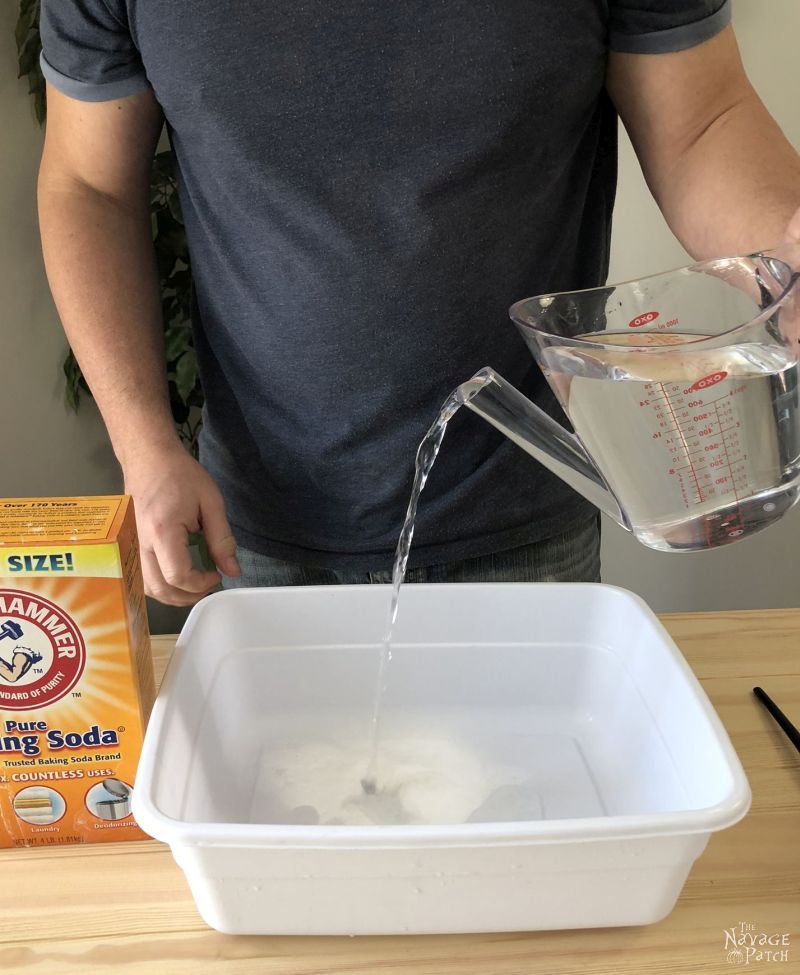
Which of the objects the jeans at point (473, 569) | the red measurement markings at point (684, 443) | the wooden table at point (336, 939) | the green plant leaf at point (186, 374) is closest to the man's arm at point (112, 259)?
the jeans at point (473, 569)

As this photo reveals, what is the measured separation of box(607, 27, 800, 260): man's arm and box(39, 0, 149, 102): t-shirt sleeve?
40 centimetres

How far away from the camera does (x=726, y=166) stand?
0.76 m

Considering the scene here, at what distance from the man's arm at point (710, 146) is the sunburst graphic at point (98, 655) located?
0.52 m

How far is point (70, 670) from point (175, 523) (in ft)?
0.55

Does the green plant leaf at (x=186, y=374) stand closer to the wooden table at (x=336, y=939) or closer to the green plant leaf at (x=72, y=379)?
the green plant leaf at (x=72, y=379)

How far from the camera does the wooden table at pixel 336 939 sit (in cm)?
54

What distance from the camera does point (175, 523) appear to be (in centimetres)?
73

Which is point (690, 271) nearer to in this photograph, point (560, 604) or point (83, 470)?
point (560, 604)

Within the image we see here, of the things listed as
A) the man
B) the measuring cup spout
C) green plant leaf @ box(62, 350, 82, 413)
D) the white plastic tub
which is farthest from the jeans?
green plant leaf @ box(62, 350, 82, 413)

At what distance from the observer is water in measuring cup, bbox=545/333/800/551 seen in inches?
20.1

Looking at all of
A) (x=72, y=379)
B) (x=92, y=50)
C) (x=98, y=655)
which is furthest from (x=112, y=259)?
(x=72, y=379)

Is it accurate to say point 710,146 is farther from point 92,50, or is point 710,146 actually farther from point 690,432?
point 92,50

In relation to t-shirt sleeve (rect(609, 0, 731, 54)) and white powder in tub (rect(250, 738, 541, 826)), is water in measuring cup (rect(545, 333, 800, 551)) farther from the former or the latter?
t-shirt sleeve (rect(609, 0, 731, 54))

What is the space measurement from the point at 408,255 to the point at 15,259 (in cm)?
98
